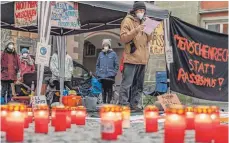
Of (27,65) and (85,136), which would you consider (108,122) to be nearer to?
(85,136)

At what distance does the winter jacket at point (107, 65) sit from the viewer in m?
8.67

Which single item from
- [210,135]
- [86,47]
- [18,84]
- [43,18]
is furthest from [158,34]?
[86,47]

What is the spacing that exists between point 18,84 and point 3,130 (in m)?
6.46

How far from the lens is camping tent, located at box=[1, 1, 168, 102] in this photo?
6553 millimetres

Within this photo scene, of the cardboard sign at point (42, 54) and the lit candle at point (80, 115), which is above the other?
the cardboard sign at point (42, 54)

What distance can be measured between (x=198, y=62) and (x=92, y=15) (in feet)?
7.71

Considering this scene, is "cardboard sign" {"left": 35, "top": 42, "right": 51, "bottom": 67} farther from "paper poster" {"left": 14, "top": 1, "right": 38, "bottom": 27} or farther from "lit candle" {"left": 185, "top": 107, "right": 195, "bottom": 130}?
"lit candle" {"left": 185, "top": 107, "right": 195, "bottom": 130}

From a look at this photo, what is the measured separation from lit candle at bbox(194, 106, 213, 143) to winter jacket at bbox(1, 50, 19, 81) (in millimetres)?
5978

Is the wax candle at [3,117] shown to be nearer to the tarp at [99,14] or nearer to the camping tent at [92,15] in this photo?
the camping tent at [92,15]

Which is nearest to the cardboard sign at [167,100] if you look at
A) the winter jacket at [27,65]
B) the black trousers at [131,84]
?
the black trousers at [131,84]

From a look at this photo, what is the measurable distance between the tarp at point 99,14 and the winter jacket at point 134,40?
0.60 meters

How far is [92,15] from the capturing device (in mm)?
8391

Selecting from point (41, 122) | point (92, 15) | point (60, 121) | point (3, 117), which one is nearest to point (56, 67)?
point (92, 15)

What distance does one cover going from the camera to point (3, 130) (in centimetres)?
354
